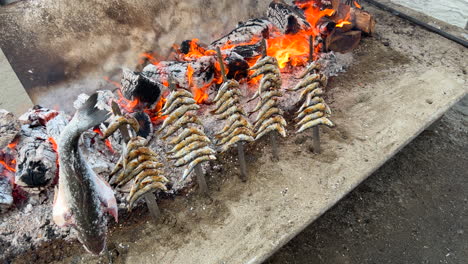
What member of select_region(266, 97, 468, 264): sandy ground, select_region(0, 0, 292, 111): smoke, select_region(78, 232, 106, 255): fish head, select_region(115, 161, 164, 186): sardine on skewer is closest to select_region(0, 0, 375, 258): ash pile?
select_region(115, 161, 164, 186): sardine on skewer

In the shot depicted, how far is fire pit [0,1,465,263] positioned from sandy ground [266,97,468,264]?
0.88 m

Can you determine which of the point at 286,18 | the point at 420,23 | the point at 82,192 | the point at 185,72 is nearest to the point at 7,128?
the point at 82,192

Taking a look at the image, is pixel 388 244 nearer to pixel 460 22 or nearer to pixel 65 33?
pixel 65 33

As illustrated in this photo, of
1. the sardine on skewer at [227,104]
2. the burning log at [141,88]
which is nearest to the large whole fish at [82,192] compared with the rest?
the sardine on skewer at [227,104]

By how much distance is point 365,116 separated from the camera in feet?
18.6

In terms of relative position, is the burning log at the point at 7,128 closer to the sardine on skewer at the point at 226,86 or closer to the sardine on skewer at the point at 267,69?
the sardine on skewer at the point at 226,86

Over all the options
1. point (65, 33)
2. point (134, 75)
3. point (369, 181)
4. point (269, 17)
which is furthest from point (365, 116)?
point (65, 33)

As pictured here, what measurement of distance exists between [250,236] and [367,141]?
2.31 m

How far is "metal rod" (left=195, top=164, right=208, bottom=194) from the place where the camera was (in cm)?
454

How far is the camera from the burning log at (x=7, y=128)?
17.5ft

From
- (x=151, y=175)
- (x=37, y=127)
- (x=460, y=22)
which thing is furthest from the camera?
(x=460, y=22)

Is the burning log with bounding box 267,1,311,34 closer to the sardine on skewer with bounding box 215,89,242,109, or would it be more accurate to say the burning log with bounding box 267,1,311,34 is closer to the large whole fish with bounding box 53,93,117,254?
the sardine on skewer with bounding box 215,89,242,109

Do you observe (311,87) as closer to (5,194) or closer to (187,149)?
(187,149)

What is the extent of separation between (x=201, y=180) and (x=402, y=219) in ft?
9.91
